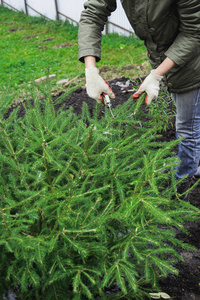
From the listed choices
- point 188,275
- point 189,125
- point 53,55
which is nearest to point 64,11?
point 53,55

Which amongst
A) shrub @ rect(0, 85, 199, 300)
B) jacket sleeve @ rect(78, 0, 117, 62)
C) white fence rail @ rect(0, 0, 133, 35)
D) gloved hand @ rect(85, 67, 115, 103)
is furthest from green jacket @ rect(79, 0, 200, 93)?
white fence rail @ rect(0, 0, 133, 35)

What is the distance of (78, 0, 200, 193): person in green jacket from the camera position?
205cm

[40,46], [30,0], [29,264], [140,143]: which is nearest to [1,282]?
[29,264]

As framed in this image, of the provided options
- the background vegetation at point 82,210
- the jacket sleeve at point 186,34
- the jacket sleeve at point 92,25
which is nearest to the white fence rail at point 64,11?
the jacket sleeve at point 92,25

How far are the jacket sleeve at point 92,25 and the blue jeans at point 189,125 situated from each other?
0.73m

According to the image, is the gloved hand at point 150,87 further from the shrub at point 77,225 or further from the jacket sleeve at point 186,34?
the shrub at point 77,225

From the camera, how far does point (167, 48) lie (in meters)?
2.33

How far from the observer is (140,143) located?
5.40 feet

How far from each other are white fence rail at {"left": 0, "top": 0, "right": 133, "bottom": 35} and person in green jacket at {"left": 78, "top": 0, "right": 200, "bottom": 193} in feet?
18.8

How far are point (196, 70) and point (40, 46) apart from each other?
7.11 metres

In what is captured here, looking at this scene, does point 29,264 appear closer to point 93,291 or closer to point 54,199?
point 54,199

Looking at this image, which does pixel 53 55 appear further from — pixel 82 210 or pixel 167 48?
pixel 82 210

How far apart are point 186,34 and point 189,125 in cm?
71

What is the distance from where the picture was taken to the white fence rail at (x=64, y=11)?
812cm
